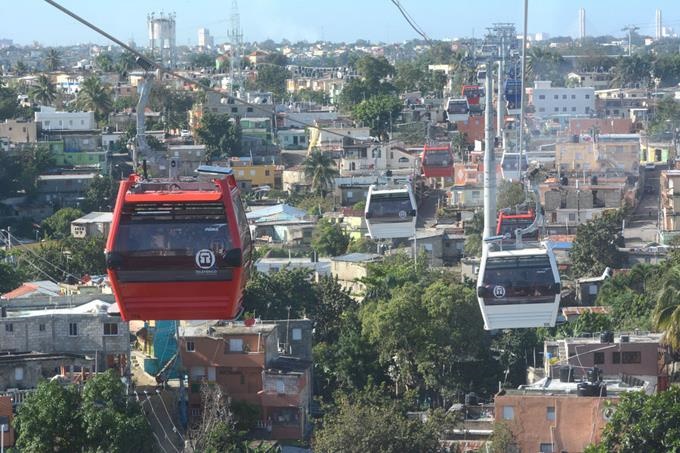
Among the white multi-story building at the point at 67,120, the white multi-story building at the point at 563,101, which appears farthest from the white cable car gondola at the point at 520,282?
the white multi-story building at the point at 563,101

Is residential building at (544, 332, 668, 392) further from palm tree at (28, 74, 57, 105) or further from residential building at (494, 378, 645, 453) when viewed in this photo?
palm tree at (28, 74, 57, 105)

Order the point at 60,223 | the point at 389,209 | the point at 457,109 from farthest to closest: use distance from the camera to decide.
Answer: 1. the point at 457,109
2. the point at 60,223
3. the point at 389,209

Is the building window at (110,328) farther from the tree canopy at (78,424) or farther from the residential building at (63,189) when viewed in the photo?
the residential building at (63,189)

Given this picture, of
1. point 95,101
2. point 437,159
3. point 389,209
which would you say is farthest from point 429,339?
point 95,101

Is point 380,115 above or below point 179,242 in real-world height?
below

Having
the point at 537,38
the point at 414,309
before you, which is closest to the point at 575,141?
the point at 414,309

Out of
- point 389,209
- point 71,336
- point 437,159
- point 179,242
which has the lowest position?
point 71,336

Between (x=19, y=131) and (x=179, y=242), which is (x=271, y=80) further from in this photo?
(x=179, y=242)
